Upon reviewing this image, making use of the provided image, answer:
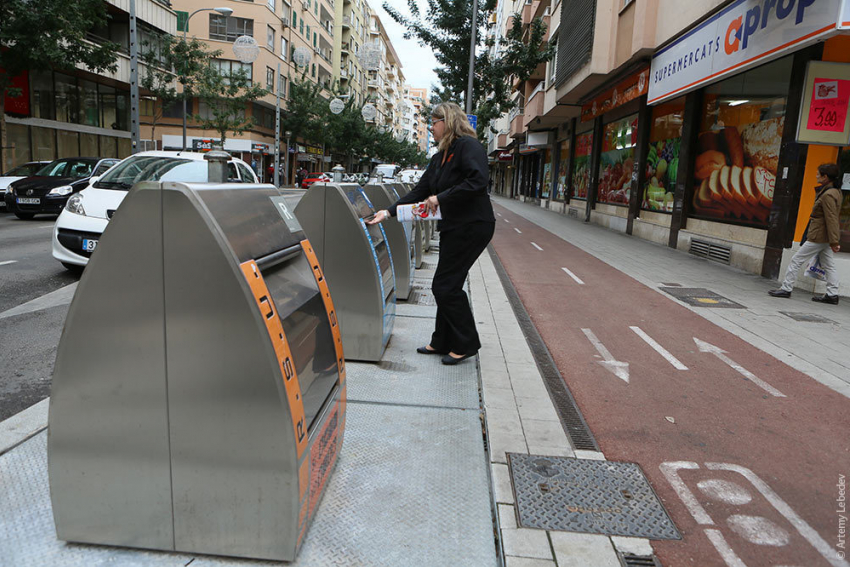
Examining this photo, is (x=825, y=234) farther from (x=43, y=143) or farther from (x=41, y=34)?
(x=43, y=143)

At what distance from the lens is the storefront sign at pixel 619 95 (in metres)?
16.8

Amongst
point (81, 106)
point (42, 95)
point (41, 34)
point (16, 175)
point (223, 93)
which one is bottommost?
point (16, 175)

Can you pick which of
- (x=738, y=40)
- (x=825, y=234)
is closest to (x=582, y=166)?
(x=738, y=40)

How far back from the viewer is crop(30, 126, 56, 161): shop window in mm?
24922

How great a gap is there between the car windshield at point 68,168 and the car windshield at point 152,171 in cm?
899

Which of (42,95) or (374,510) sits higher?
(42,95)

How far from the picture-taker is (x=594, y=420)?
4.14 m

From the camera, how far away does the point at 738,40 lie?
10805 millimetres

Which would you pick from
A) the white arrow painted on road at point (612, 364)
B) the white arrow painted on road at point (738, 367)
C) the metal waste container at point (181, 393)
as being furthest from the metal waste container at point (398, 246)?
the metal waste container at point (181, 393)

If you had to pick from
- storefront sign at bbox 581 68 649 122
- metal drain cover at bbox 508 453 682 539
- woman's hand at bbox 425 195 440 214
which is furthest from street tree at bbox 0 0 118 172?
metal drain cover at bbox 508 453 682 539

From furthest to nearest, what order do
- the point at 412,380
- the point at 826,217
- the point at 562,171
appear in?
the point at 562,171
the point at 826,217
the point at 412,380

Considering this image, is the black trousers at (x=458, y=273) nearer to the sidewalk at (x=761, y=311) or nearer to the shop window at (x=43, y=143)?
the sidewalk at (x=761, y=311)

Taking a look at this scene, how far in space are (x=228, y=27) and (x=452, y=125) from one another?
156 feet

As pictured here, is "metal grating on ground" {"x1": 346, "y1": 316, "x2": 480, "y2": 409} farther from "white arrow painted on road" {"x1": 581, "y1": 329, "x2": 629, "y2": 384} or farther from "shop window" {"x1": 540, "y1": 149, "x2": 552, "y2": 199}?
"shop window" {"x1": 540, "y1": 149, "x2": 552, "y2": 199}
